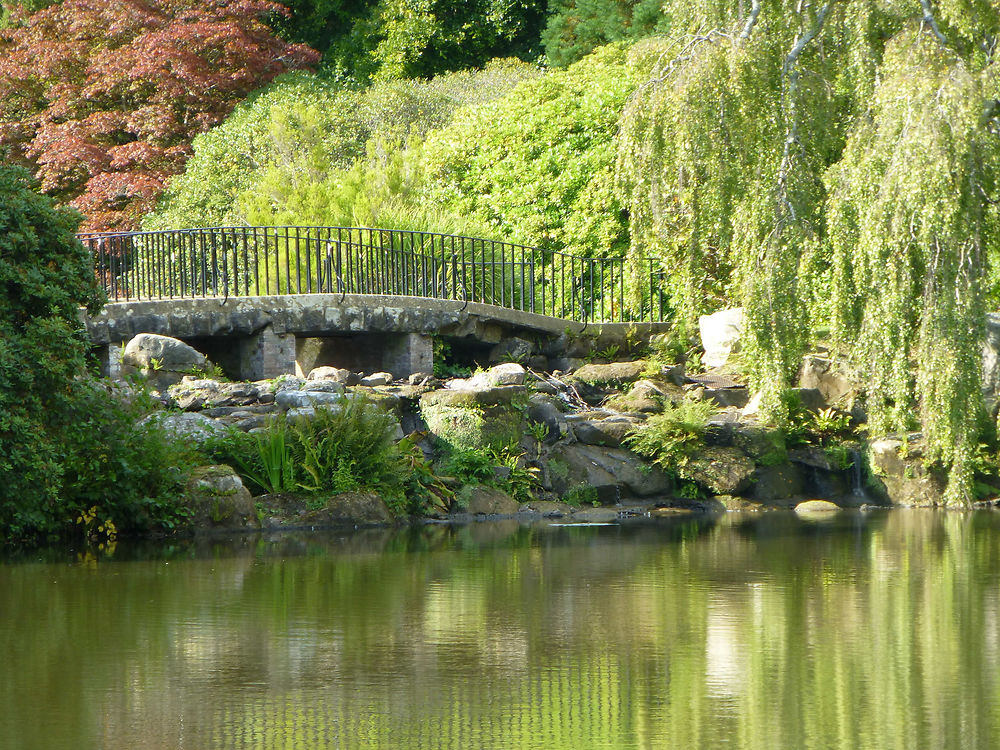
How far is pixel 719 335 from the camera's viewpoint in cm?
1928

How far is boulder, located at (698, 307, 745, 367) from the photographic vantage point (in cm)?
1916

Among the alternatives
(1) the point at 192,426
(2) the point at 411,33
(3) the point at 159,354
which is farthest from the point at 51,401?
(2) the point at 411,33

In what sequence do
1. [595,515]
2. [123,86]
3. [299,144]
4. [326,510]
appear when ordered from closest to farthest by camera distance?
[326,510] → [595,515] → [299,144] → [123,86]

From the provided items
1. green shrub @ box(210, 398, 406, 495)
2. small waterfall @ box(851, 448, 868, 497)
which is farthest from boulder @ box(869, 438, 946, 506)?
green shrub @ box(210, 398, 406, 495)

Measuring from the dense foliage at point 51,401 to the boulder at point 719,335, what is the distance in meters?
8.82

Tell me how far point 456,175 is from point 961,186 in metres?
12.1

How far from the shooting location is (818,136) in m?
14.4

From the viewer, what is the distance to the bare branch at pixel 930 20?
1375 cm

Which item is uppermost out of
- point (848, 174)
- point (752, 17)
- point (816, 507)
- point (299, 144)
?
point (299, 144)

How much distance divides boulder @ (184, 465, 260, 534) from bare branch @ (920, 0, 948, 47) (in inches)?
317

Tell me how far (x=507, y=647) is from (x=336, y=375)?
1027cm

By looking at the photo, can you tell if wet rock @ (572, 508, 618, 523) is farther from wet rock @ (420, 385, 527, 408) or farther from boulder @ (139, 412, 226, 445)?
boulder @ (139, 412, 226, 445)

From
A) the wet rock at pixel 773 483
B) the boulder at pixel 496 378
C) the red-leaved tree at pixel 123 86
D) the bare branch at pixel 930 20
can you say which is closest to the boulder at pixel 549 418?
the boulder at pixel 496 378

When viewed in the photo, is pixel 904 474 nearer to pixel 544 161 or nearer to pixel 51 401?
pixel 544 161
